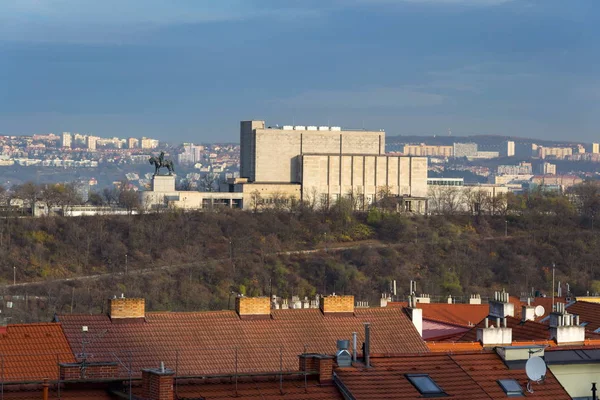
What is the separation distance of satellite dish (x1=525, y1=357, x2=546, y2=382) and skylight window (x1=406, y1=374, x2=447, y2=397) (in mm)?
1671

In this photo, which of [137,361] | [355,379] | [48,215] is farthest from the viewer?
[48,215]

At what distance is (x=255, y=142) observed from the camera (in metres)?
182

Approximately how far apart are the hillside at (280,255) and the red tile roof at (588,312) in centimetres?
5374

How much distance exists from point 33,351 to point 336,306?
8458 mm

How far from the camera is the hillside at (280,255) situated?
11638cm

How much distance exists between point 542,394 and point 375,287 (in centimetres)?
9338

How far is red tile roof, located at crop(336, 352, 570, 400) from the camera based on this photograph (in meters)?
26.4

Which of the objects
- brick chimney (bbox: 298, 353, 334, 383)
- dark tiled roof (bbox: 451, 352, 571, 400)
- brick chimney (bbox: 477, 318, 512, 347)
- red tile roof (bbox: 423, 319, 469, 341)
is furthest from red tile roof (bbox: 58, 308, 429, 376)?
red tile roof (bbox: 423, 319, 469, 341)

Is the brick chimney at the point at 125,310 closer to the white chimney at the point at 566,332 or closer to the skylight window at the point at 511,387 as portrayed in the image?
the white chimney at the point at 566,332

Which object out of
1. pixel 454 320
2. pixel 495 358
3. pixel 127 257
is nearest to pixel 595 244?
pixel 127 257

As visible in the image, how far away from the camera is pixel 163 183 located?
171m

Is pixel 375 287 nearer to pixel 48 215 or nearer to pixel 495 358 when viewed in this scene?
pixel 48 215

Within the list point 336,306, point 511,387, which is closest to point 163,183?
point 336,306

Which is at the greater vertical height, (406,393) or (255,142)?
(255,142)
